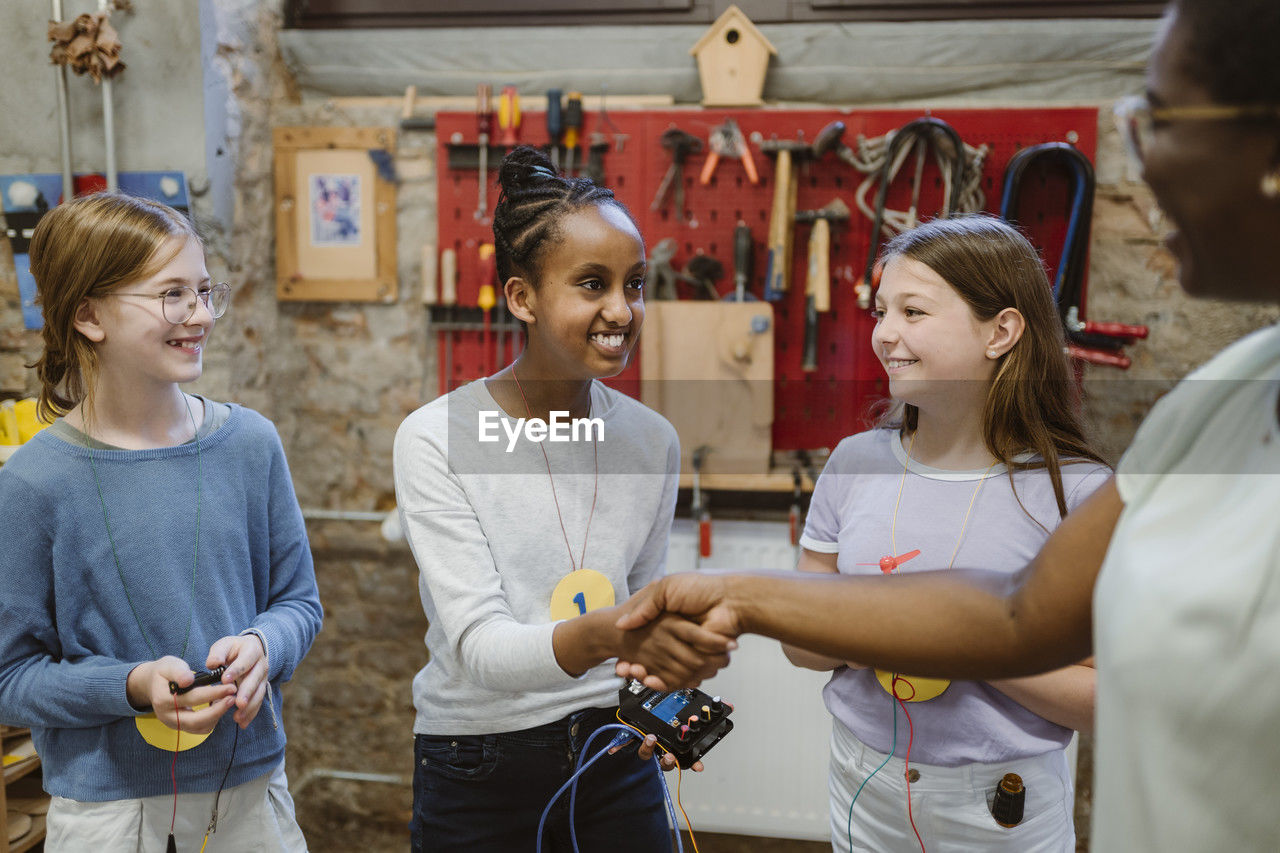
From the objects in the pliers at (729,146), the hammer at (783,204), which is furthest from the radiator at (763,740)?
the pliers at (729,146)

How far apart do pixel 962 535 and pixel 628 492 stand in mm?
590

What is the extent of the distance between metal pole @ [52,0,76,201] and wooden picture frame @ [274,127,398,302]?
0.61 metres

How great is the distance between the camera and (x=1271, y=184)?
69 centimetres

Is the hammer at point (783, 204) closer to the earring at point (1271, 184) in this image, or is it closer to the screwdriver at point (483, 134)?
the screwdriver at point (483, 134)

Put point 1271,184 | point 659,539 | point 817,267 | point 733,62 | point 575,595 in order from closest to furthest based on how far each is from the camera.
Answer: point 1271,184
point 575,595
point 659,539
point 817,267
point 733,62

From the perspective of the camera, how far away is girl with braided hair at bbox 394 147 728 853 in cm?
144

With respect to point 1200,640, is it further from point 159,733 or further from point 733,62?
point 733,62

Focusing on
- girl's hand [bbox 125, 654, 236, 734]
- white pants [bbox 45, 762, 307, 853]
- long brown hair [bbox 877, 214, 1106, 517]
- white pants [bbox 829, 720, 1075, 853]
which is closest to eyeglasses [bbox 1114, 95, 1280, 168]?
long brown hair [bbox 877, 214, 1106, 517]

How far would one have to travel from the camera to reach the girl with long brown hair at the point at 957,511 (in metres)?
1.34

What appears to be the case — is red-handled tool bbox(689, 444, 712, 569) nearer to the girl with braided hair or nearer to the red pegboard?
the red pegboard

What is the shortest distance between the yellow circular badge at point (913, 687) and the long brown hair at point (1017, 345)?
0.38m

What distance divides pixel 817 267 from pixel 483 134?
1.17 m

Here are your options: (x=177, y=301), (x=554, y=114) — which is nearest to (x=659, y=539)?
(x=177, y=301)

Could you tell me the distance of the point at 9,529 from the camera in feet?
4.37
